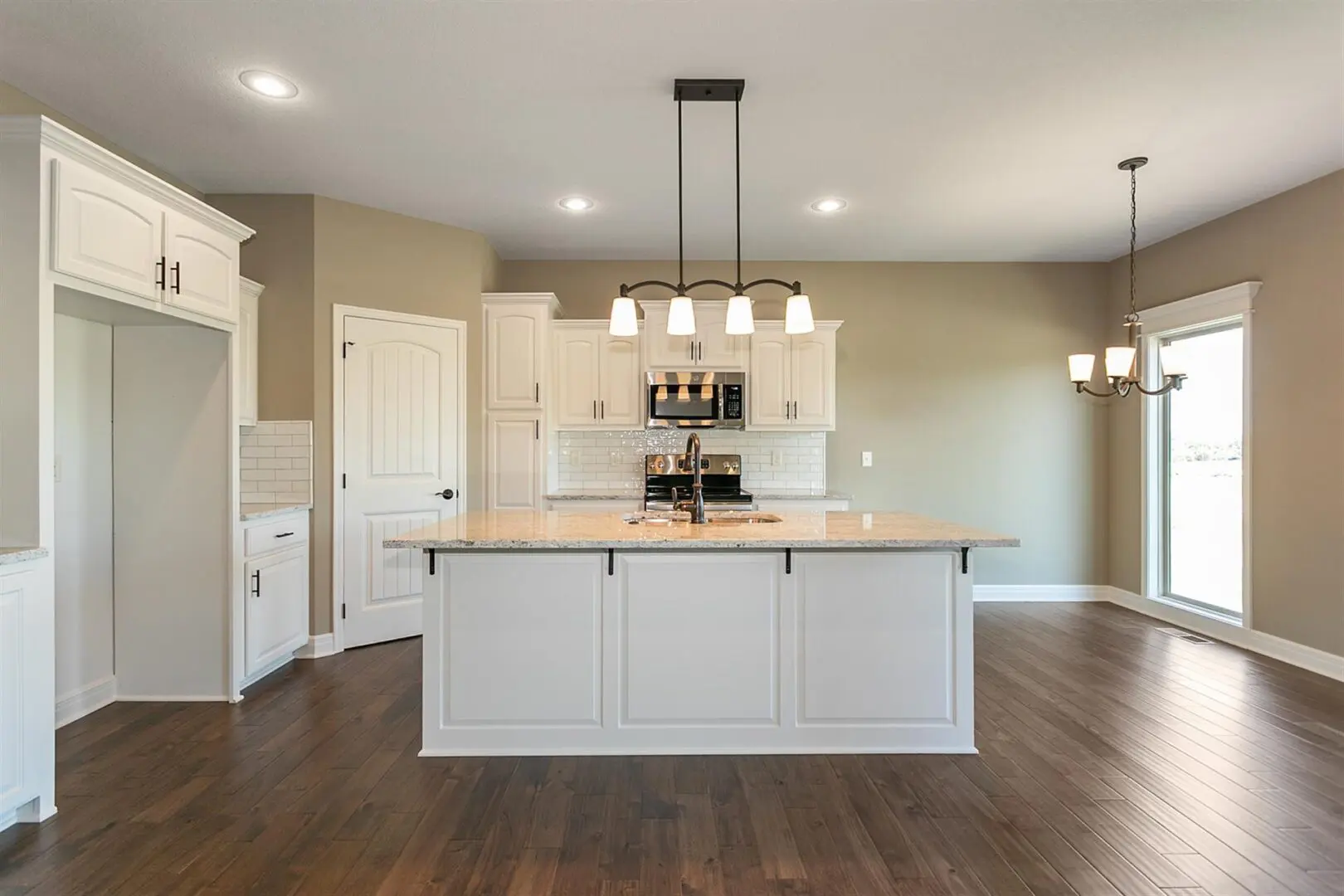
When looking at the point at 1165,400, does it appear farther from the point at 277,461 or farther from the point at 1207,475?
the point at 277,461

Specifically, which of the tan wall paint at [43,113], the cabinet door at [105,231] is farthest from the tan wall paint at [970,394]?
the cabinet door at [105,231]

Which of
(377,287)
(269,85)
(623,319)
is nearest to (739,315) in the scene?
(623,319)

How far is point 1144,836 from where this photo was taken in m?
2.13

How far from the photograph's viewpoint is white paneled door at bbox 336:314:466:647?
4047mm

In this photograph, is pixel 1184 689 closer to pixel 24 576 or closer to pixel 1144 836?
pixel 1144 836

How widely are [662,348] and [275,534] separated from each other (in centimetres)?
273

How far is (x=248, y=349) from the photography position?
380cm

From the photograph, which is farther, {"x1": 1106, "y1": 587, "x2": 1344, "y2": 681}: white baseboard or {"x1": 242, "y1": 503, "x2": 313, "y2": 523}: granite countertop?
{"x1": 1106, "y1": 587, "x2": 1344, "y2": 681}: white baseboard

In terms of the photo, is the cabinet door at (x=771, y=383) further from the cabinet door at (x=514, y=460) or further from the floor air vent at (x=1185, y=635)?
the floor air vent at (x=1185, y=635)

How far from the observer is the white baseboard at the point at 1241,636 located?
3.62 meters

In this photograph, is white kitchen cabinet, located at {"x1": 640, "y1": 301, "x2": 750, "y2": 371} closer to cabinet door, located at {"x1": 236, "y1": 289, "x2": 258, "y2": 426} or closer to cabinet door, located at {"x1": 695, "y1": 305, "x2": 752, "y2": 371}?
cabinet door, located at {"x1": 695, "y1": 305, "x2": 752, "y2": 371}

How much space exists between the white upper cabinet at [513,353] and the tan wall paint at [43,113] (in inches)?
76.5

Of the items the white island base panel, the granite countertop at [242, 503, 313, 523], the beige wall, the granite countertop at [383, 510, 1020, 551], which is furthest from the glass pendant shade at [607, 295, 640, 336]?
the beige wall

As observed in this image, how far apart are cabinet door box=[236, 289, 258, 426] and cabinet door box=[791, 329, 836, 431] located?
3468 millimetres
